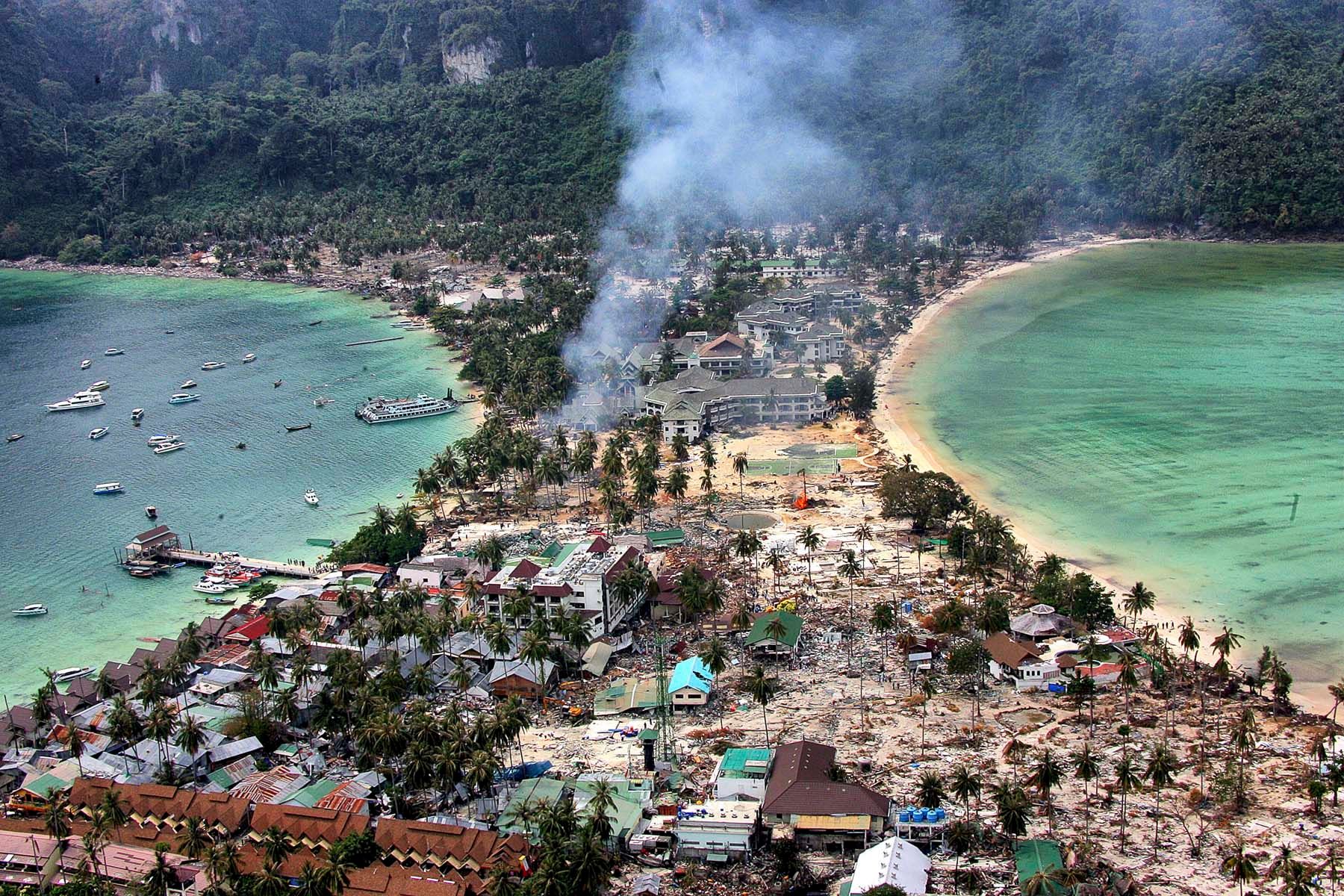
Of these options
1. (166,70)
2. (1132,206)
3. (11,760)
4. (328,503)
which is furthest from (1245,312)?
(166,70)

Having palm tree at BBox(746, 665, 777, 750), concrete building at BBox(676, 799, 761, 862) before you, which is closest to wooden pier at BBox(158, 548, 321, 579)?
palm tree at BBox(746, 665, 777, 750)

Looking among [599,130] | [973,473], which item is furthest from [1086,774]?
[599,130]

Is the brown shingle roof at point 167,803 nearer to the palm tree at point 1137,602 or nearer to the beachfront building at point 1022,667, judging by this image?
the beachfront building at point 1022,667

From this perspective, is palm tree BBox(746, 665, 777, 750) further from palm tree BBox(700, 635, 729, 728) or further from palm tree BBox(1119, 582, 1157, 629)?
palm tree BBox(1119, 582, 1157, 629)

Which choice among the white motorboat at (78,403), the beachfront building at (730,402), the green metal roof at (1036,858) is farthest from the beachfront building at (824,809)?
the white motorboat at (78,403)

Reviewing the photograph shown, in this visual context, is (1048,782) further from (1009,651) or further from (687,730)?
(687,730)

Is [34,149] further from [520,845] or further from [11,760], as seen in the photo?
[520,845]
